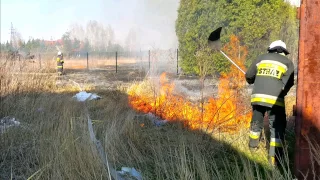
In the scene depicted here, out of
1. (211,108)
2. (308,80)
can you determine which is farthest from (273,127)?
(211,108)

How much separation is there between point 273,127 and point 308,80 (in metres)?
1.47

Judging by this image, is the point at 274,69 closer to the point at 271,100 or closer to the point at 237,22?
the point at 271,100

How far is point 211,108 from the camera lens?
6.09m

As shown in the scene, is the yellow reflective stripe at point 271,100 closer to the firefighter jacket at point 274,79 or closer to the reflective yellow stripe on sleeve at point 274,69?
the firefighter jacket at point 274,79

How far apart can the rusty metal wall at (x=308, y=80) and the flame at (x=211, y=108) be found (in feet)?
7.01

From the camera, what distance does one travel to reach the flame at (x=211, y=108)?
573cm

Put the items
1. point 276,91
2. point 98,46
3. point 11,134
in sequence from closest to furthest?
point 276,91 → point 11,134 → point 98,46

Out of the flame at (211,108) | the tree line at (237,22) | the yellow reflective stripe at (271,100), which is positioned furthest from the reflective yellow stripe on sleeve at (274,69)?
the tree line at (237,22)

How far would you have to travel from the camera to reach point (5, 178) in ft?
12.5

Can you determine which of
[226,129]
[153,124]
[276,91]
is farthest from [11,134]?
[276,91]

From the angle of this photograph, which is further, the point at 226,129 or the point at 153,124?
the point at 153,124

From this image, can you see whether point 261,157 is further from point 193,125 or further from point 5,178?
point 5,178

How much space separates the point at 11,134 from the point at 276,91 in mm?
3775

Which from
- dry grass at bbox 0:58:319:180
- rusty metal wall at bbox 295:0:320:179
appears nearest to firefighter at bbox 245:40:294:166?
dry grass at bbox 0:58:319:180
